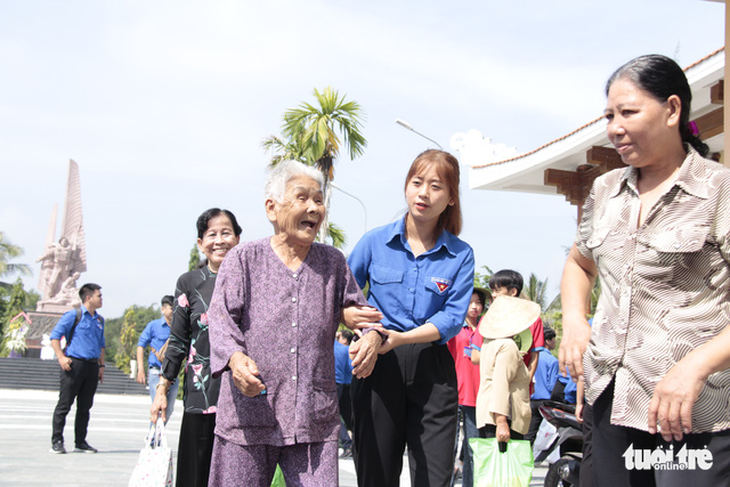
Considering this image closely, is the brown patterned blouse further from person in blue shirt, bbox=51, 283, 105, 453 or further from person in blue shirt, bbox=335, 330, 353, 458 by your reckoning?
person in blue shirt, bbox=51, 283, 105, 453

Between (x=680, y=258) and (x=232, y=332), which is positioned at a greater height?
(x=680, y=258)

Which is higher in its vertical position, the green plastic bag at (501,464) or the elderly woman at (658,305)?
the elderly woman at (658,305)

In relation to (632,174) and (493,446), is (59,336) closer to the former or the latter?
(493,446)

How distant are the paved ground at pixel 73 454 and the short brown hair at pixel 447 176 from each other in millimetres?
4163

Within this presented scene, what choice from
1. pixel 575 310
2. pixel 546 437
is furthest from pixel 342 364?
pixel 575 310

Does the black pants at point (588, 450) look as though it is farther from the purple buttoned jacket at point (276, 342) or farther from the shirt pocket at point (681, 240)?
the purple buttoned jacket at point (276, 342)

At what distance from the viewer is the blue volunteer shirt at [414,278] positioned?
3617 mm

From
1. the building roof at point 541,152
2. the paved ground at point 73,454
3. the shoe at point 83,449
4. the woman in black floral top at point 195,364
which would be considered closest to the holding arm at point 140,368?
the paved ground at point 73,454

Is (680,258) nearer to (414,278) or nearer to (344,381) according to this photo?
(414,278)

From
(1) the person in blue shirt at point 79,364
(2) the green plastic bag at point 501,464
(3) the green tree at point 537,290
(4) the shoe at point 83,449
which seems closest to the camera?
(2) the green plastic bag at point 501,464

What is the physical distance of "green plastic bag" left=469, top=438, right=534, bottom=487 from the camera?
17.9 ft

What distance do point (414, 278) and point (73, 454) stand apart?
23.9ft

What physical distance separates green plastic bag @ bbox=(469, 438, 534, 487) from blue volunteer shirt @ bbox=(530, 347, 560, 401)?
3235 millimetres

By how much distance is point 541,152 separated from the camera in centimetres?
1298
